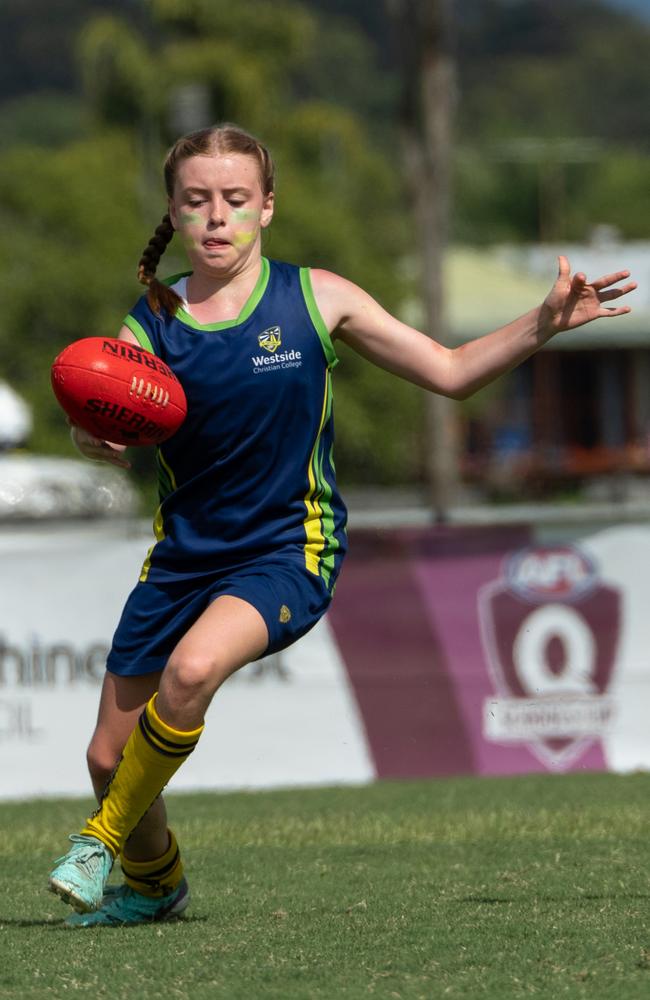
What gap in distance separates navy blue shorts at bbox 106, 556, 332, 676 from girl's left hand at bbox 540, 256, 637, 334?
0.96 meters

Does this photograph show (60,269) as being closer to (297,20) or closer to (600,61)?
(297,20)

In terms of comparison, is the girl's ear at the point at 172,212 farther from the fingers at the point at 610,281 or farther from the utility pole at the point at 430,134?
the utility pole at the point at 430,134

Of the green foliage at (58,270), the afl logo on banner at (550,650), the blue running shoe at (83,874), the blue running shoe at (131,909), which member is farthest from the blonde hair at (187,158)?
the green foliage at (58,270)

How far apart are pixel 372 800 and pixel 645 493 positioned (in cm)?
2903

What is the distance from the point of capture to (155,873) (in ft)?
17.6

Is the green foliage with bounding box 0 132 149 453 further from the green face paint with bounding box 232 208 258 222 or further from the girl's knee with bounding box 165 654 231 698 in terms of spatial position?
the girl's knee with bounding box 165 654 231 698

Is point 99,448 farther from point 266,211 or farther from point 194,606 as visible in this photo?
point 266,211

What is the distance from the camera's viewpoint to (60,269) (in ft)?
114

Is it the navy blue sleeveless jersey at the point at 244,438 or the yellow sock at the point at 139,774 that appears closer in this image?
the yellow sock at the point at 139,774

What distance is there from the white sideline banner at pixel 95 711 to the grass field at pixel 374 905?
86 cm

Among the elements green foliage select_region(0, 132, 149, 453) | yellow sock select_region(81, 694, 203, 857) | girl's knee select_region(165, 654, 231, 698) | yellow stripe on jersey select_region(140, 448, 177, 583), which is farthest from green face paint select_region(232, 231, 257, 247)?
green foliage select_region(0, 132, 149, 453)

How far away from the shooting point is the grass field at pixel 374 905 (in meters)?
4.40

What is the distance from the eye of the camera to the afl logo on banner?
9.59 m

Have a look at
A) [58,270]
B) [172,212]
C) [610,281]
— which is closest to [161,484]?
[172,212]
